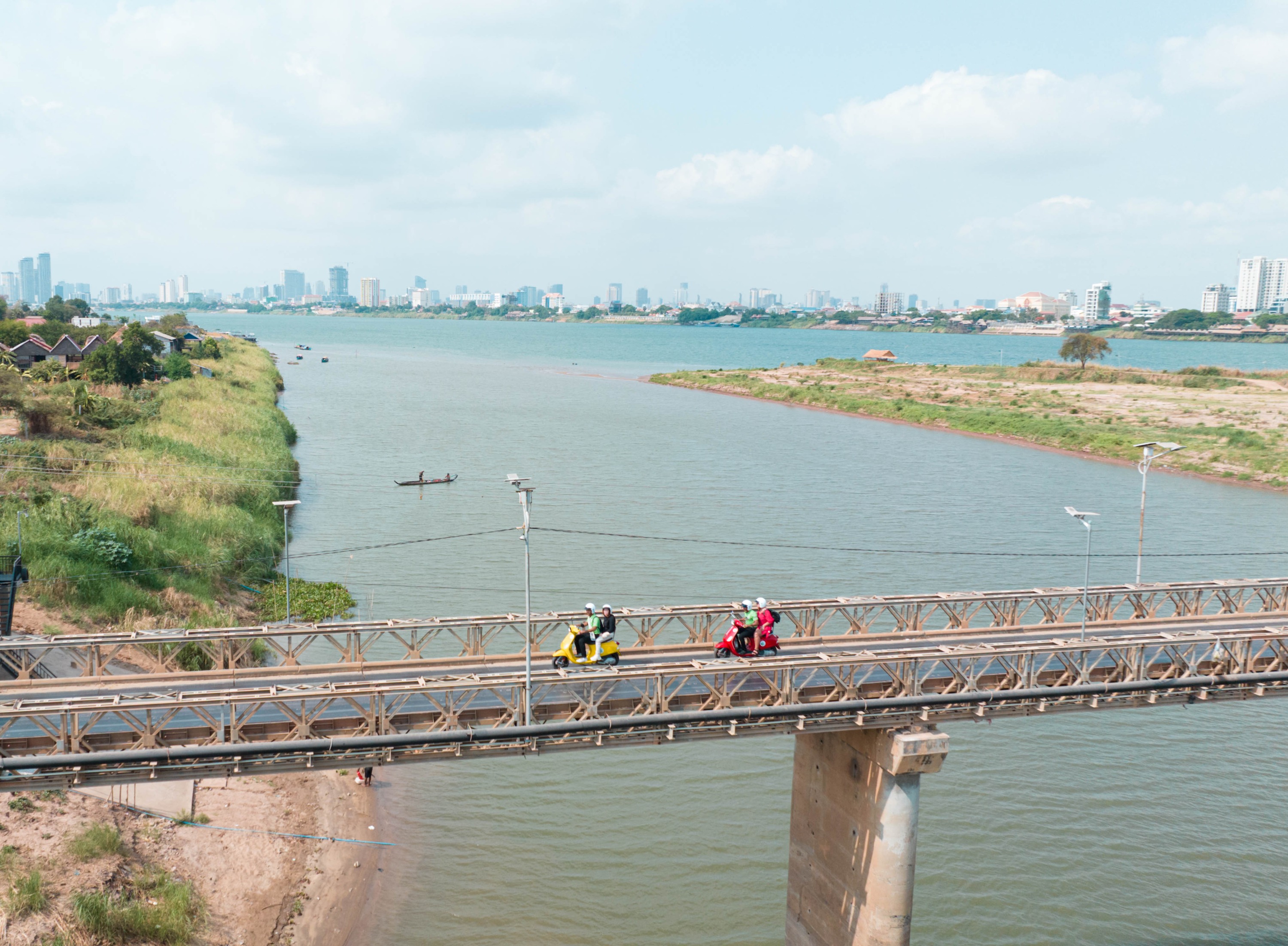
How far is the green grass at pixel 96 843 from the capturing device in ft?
74.6

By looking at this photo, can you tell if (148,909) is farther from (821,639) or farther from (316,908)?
(821,639)

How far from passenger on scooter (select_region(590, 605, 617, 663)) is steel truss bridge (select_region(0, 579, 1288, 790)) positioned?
0.89 m

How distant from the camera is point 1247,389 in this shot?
119562 mm

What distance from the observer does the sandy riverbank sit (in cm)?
2169

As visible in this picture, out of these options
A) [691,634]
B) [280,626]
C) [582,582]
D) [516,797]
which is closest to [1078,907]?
[691,634]

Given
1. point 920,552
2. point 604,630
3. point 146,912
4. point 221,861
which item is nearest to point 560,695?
point 604,630

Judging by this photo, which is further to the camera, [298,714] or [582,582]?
[582,582]

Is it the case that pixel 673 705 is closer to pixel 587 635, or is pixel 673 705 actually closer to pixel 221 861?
pixel 587 635

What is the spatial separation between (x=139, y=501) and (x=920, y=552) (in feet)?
125

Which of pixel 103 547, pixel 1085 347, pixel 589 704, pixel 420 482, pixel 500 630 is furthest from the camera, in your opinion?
pixel 1085 347

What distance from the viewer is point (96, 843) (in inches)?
909

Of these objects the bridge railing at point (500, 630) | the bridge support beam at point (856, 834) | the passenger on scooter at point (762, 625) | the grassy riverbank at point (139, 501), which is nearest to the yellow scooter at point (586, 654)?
the bridge railing at point (500, 630)

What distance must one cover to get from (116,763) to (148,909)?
549cm

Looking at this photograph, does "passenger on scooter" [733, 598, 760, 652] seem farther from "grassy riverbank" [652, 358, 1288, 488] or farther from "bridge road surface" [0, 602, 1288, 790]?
"grassy riverbank" [652, 358, 1288, 488]
